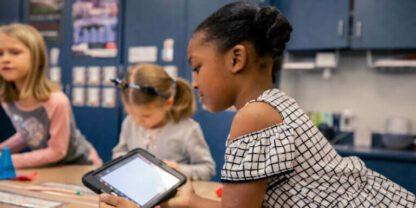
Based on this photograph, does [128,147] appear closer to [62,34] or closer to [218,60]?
[218,60]

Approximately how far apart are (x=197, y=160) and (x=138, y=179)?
71 cm

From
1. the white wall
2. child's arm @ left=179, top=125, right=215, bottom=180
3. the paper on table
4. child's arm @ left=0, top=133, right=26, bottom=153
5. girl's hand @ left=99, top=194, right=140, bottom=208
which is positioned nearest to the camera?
girl's hand @ left=99, top=194, right=140, bottom=208

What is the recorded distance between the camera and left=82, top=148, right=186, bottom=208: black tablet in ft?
3.13

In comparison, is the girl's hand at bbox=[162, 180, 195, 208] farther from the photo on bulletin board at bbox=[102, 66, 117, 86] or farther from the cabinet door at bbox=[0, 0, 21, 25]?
the cabinet door at bbox=[0, 0, 21, 25]

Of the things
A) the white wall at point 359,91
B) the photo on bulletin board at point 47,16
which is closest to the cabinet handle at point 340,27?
the white wall at point 359,91

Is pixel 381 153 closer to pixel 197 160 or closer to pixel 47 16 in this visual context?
pixel 197 160

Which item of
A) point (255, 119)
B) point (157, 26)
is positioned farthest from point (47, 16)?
point (255, 119)

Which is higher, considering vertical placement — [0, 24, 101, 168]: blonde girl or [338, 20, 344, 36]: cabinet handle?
[338, 20, 344, 36]: cabinet handle

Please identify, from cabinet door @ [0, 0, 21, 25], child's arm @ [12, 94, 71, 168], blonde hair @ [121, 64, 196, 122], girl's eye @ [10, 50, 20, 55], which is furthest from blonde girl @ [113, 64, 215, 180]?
cabinet door @ [0, 0, 21, 25]

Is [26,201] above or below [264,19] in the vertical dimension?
below

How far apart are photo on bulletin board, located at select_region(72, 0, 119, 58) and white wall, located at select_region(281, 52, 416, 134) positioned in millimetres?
1399

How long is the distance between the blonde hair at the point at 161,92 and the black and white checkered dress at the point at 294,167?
1025 millimetres

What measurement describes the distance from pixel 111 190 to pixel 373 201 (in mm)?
537

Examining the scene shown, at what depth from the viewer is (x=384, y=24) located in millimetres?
2836
